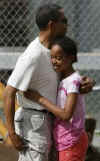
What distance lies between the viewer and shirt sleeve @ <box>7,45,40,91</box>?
9.44 feet

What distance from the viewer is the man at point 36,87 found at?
9.48 ft

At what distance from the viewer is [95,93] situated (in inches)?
234

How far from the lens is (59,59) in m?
2.93

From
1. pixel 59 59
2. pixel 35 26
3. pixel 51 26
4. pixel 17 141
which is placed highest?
pixel 51 26

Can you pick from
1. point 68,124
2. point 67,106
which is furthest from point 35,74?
point 68,124

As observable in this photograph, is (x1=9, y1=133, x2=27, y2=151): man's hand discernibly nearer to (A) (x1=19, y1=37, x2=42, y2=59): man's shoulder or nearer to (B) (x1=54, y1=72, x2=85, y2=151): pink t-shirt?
(B) (x1=54, y1=72, x2=85, y2=151): pink t-shirt

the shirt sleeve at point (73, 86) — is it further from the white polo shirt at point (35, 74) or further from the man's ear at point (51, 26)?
the man's ear at point (51, 26)

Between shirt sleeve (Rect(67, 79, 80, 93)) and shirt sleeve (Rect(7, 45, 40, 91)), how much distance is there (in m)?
0.25

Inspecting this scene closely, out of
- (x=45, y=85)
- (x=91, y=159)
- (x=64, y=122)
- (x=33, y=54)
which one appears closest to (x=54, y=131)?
(x=64, y=122)

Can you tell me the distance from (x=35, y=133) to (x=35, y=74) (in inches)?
15.7

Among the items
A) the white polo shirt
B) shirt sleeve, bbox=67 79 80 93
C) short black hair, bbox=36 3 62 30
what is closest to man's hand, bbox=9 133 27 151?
the white polo shirt

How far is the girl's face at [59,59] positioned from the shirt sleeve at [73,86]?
0.35 ft

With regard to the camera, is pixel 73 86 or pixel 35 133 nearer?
pixel 73 86

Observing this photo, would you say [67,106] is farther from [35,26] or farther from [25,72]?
[35,26]
